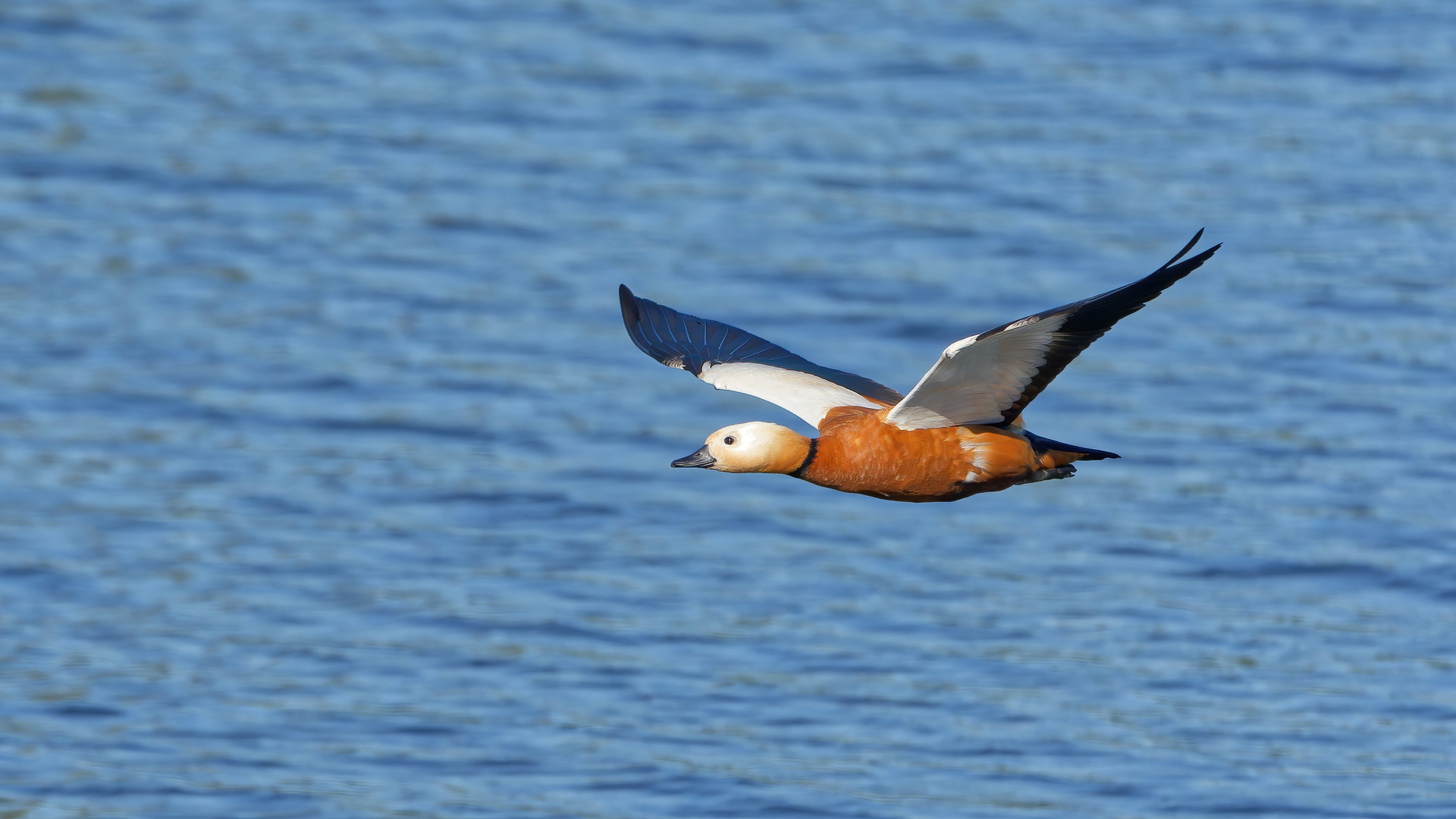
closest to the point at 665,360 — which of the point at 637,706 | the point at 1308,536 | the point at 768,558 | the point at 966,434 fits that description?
the point at 966,434

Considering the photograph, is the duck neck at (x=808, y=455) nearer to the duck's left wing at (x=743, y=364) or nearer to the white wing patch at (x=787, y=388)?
the duck's left wing at (x=743, y=364)

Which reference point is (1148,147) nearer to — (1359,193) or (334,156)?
(1359,193)

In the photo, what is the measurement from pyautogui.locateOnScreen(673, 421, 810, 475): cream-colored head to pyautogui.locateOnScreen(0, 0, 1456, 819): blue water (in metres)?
4.63

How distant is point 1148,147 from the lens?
23547 mm

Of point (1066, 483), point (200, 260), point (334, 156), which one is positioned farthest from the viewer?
point (334, 156)

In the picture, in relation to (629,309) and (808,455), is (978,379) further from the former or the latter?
(629,309)

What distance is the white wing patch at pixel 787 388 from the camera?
38.0 feet

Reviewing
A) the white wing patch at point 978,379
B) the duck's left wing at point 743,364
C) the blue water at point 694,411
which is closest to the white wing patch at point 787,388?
the duck's left wing at point 743,364

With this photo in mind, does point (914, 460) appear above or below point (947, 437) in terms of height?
below

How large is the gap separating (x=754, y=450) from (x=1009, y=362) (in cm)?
128

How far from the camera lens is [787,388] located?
11852mm

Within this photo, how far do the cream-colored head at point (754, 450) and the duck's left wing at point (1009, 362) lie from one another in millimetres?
470

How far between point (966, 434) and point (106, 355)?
12.2 m

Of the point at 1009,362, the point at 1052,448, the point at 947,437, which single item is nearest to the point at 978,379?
the point at 1009,362
